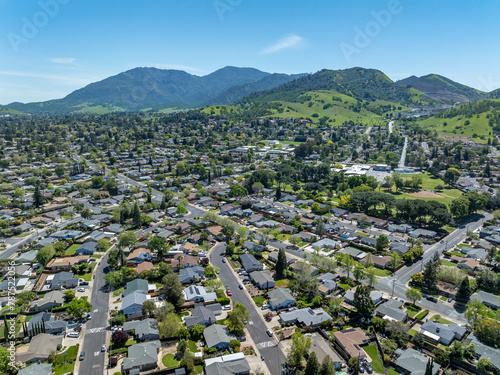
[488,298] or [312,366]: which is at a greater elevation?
[312,366]

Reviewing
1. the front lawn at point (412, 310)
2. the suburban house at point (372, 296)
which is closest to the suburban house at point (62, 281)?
the suburban house at point (372, 296)

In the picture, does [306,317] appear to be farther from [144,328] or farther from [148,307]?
[148,307]

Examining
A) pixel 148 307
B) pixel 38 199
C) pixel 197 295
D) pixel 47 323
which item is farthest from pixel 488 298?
pixel 38 199

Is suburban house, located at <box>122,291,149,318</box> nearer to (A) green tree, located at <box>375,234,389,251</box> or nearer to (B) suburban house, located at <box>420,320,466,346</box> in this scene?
(B) suburban house, located at <box>420,320,466,346</box>

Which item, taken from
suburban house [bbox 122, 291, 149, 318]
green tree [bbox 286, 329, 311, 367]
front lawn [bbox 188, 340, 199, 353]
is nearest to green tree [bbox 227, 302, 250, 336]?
front lawn [bbox 188, 340, 199, 353]

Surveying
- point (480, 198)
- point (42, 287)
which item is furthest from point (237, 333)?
point (480, 198)

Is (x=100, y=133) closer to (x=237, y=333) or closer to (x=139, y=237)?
(x=139, y=237)

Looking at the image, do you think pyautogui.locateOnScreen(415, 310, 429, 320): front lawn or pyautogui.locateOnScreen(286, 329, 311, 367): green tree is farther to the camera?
A: pyautogui.locateOnScreen(415, 310, 429, 320): front lawn
